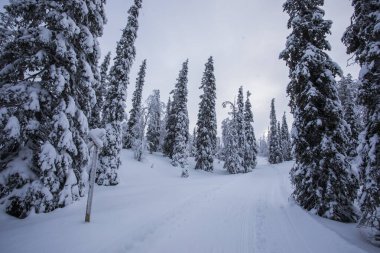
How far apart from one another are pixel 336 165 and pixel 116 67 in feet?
57.0

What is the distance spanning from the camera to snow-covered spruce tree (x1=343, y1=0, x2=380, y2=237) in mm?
6078

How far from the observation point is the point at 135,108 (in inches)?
1583

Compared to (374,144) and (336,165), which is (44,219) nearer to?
(374,144)

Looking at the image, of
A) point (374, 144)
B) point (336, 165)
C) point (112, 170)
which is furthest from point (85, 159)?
point (336, 165)

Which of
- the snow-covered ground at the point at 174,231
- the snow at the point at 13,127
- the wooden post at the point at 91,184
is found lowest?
the snow-covered ground at the point at 174,231

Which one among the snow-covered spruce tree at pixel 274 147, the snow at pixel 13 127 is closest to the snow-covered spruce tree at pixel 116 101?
the snow at pixel 13 127

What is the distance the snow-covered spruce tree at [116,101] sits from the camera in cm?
1565

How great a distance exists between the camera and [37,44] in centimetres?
780

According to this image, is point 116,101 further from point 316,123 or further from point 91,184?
point 316,123

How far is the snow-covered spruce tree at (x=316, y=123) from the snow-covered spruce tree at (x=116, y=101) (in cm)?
1259

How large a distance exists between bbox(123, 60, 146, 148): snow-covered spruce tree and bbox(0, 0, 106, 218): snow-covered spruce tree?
29951 millimetres

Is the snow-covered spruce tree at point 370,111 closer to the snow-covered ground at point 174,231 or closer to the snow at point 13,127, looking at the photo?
the snow-covered ground at point 174,231

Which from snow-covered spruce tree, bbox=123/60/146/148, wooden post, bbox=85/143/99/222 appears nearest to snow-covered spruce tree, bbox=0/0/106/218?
wooden post, bbox=85/143/99/222

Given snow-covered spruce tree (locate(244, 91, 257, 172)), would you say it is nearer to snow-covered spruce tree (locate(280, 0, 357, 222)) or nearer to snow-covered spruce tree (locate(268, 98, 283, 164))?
snow-covered spruce tree (locate(268, 98, 283, 164))
